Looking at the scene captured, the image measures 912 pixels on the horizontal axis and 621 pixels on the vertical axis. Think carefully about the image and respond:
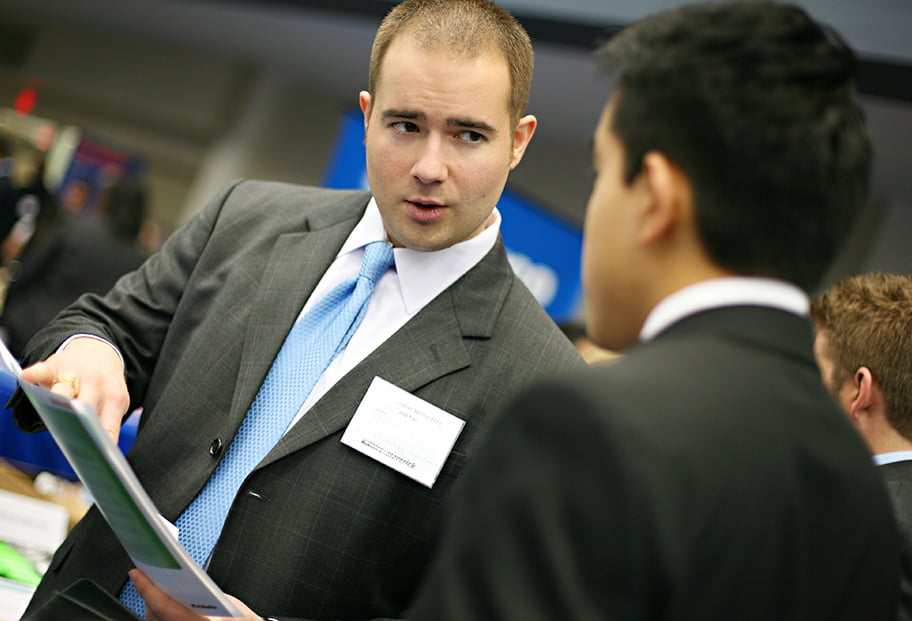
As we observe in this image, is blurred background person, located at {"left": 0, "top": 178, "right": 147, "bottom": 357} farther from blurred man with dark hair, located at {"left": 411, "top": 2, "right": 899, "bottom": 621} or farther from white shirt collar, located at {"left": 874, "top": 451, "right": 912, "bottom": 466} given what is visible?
blurred man with dark hair, located at {"left": 411, "top": 2, "right": 899, "bottom": 621}

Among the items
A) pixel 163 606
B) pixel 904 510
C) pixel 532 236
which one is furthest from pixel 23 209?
pixel 904 510

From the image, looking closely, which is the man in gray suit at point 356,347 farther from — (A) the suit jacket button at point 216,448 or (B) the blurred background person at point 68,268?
(B) the blurred background person at point 68,268

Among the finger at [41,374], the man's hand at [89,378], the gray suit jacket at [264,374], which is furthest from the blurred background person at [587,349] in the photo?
the finger at [41,374]

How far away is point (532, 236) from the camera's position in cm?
544

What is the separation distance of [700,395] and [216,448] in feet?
2.96

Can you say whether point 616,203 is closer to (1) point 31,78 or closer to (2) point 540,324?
(2) point 540,324

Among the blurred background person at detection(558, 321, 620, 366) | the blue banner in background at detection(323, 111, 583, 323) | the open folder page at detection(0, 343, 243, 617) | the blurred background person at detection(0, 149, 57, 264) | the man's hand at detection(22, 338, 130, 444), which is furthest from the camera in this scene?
the blue banner in background at detection(323, 111, 583, 323)

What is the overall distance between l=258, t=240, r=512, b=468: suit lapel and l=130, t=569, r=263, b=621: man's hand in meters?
0.22

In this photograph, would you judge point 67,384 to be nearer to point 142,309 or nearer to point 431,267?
point 142,309

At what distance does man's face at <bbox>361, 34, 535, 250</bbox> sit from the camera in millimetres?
1349

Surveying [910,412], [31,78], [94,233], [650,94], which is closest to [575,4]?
[94,233]

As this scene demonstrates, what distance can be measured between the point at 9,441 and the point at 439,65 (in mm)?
1741

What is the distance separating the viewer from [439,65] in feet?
4.42

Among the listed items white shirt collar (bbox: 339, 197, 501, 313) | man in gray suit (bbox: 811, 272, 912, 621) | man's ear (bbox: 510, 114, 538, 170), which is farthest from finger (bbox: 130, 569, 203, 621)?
man in gray suit (bbox: 811, 272, 912, 621)
